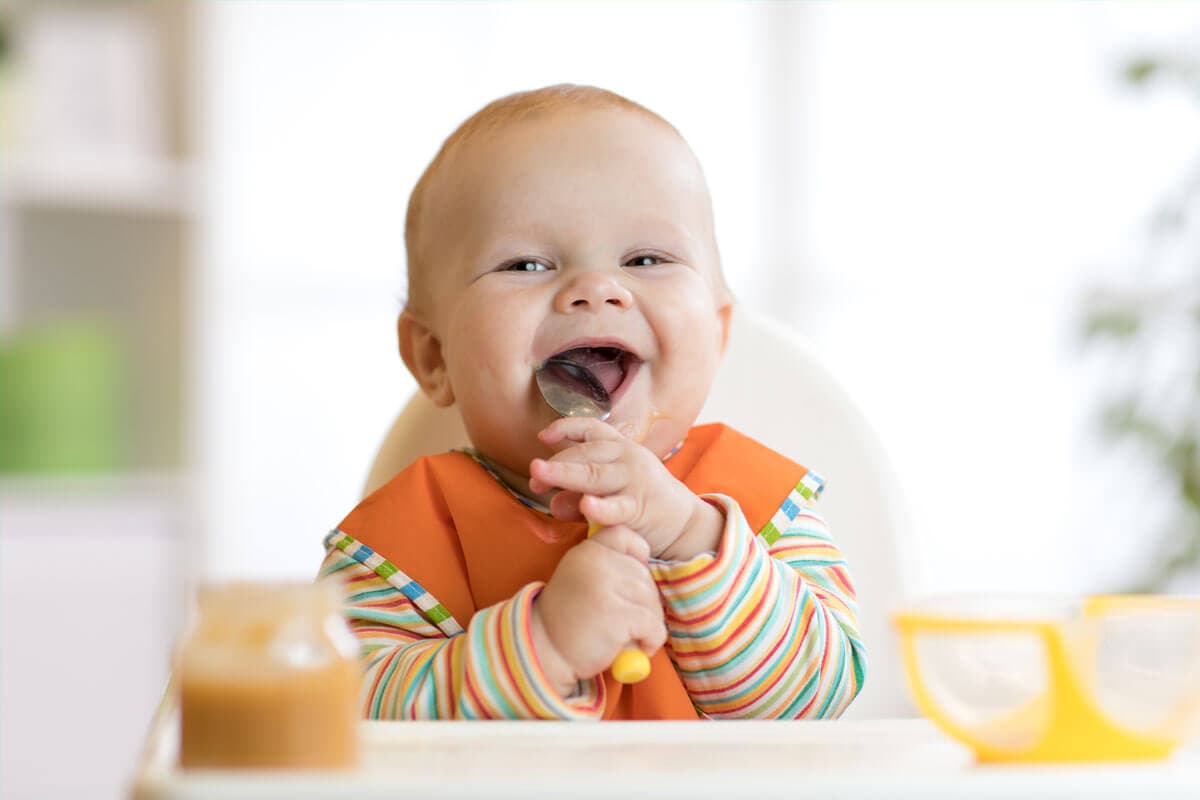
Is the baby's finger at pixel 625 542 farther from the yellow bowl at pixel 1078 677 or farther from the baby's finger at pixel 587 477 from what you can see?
the yellow bowl at pixel 1078 677

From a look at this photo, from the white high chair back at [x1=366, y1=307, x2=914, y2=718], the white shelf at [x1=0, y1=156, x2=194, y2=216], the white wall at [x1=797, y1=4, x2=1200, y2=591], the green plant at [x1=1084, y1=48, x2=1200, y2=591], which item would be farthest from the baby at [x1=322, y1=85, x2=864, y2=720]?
the white wall at [x1=797, y1=4, x2=1200, y2=591]

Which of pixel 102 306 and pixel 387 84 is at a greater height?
pixel 387 84

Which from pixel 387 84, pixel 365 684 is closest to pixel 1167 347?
pixel 387 84

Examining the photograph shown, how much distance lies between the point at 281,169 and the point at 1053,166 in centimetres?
169

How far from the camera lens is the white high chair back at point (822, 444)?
1.16m

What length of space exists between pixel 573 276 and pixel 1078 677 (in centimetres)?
49

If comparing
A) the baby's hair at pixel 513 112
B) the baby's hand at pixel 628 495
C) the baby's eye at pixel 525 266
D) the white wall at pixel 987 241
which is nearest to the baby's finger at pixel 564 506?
the baby's hand at pixel 628 495

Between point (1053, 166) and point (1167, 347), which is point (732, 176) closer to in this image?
point (1053, 166)

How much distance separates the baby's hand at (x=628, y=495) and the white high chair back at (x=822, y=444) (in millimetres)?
353

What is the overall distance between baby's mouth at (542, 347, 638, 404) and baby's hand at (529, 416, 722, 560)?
0.11 metres

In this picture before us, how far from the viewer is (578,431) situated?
87 cm

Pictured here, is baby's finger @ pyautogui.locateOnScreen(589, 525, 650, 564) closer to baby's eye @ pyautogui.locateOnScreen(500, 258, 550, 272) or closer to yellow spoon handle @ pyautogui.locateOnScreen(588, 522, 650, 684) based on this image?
yellow spoon handle @ pyautogui.locateOnScreen(588, 522, 650, 684)

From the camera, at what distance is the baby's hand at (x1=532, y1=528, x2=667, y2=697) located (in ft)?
2.49

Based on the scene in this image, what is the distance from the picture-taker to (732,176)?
346 cm
